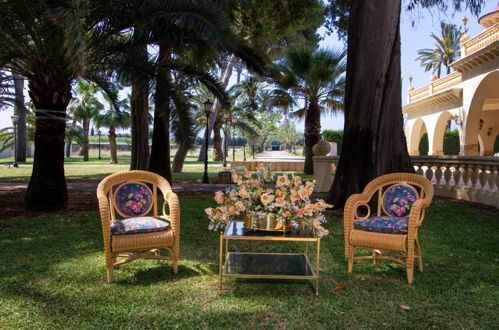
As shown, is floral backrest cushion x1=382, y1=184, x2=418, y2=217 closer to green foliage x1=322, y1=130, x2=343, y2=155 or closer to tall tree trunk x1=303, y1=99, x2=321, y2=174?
tall tree trunk x1=303, y1=99, x2=321, y2=174

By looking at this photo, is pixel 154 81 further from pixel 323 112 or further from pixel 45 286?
pixel 323 112

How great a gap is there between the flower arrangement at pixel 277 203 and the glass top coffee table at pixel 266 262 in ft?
0.44

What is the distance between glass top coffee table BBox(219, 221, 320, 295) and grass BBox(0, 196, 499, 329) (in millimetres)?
158

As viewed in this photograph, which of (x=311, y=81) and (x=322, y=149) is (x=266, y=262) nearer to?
(x=322, y=149)

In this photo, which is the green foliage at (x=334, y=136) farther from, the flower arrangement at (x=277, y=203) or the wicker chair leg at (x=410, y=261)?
the flower arrangement at (x=277, y=203)

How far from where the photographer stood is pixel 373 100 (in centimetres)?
755

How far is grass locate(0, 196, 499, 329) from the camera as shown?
3.01 m

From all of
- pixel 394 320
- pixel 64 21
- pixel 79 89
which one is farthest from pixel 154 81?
pixel 79 89

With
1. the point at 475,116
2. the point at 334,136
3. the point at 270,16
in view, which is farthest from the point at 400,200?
the point at 334,136

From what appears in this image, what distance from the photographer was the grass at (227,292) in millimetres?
3012

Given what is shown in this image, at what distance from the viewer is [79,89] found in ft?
105

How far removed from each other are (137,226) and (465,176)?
7.98 meters

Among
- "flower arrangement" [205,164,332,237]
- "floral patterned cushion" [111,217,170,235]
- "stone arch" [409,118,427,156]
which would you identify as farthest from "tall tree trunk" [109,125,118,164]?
"flower arrangement" [205,164,332,237]

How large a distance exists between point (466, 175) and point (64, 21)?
8.55 meters
